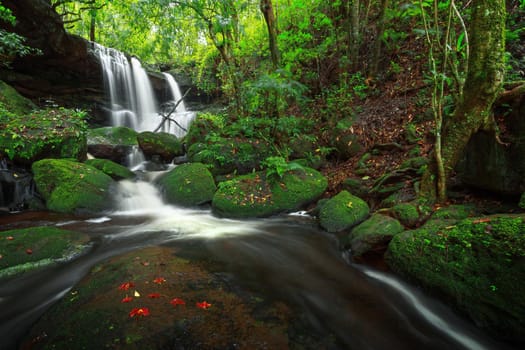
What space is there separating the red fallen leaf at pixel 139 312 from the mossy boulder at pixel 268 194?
141 inches

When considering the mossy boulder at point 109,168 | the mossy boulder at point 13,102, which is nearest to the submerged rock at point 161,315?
the mossy boulder at point 109,168

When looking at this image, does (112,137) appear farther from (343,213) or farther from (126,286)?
(343,213)

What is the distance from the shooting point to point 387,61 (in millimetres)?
8383

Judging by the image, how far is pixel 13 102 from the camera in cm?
850

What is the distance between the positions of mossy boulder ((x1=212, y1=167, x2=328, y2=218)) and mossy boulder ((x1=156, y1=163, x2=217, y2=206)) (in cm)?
55

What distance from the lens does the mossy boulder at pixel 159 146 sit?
9328 millimetres

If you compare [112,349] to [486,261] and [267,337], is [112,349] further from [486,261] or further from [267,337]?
[486,261]

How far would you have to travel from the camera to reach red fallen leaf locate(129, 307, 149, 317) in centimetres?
226

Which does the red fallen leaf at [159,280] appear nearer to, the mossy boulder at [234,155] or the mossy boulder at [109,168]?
the mossy boulder at [234,155]

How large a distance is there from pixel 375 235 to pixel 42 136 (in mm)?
8141

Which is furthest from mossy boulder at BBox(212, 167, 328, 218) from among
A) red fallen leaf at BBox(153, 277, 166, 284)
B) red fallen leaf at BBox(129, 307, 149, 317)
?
red fallen leaf at BBox(129, 307, 149, 317)

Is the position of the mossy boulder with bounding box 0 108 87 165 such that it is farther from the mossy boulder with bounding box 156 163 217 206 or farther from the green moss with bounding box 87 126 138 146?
the mossy boulder with bounding box 156 163 217 206

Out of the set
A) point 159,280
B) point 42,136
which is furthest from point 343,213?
point 42,136

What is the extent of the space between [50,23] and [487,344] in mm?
14338
